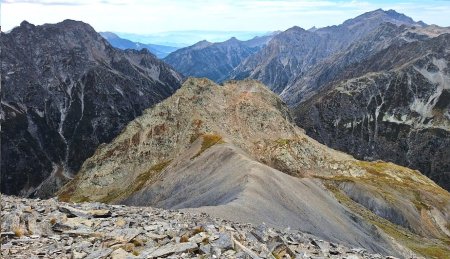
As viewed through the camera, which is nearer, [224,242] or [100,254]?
[100,254]

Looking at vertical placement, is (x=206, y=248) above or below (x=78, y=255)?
below

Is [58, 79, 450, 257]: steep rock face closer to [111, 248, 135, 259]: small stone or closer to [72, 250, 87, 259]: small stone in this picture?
[111, 248, 135, 259]: small stone

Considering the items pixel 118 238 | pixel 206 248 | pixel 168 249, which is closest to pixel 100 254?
pixel 118 238

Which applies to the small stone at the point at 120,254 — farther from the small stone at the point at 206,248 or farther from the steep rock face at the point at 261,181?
the steep rock face at the point at 261,181

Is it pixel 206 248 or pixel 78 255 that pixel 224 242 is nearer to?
pixel 206 248

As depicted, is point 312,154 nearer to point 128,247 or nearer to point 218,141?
point 218,141

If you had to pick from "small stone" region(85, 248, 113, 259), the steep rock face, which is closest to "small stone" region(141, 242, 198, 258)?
"small stone" region(85, 248, 113, 259)

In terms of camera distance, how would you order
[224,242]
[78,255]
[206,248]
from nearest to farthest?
[78,255]
[206,248]
[224,242]

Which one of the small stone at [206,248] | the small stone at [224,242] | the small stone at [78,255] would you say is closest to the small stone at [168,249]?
the small stone at [206,248]
